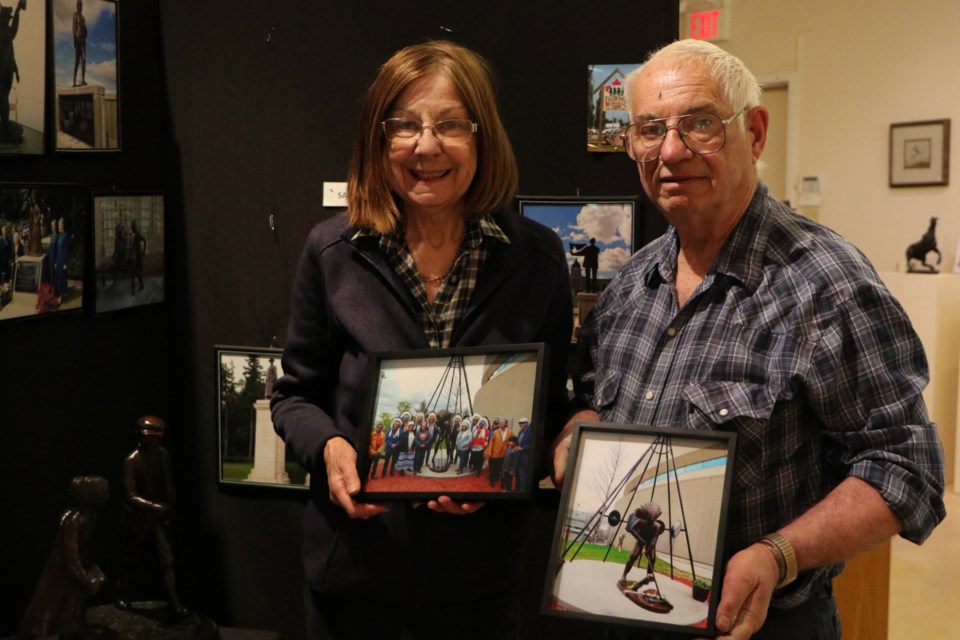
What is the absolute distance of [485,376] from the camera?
174 cm

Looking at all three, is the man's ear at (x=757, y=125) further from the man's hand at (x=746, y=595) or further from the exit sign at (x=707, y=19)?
the exit sign at (x=707, y=19)

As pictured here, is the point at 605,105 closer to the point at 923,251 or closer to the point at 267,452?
the point at 267,452

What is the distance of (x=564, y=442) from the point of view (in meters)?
1.86

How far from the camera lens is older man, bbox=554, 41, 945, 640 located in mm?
1460

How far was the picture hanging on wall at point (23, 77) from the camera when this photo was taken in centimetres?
259

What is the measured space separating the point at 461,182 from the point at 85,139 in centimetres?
156

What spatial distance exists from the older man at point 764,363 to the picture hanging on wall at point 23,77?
1769mm

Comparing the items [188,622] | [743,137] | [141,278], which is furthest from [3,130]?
[743,137]

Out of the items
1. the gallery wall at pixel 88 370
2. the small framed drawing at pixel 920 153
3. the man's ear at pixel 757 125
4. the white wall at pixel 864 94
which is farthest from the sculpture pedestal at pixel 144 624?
the small framed drawing at pixel 920 153

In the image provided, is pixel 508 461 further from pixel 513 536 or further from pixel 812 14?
pixel 812 14

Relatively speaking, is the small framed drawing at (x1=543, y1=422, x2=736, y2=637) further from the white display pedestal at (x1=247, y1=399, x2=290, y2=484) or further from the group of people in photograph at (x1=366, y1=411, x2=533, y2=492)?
the white display pedestal at (x1=247, y1=399, x2=290, y2=484)

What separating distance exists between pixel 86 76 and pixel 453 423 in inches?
72.9

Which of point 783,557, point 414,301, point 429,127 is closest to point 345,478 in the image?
point 414,301

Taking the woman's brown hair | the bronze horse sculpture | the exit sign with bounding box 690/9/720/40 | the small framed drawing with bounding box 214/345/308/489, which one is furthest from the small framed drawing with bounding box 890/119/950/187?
the woman's brown hair
